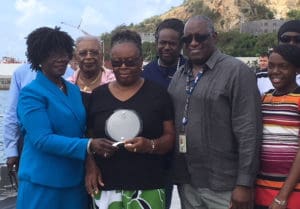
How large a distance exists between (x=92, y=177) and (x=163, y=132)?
0.49 metres

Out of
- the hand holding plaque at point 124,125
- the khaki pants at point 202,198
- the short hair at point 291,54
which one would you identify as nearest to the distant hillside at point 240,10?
the khaki pants at point 202,198

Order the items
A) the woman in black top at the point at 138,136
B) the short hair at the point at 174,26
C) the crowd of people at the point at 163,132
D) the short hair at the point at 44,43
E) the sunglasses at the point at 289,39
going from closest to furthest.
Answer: the crowd of people at the point at 163,132 < the woman in black top at the point at 138,136 < the short hair at the point at 44,43 < the sunglasses at the point at 289,39 < the short hair at the point at 174,26

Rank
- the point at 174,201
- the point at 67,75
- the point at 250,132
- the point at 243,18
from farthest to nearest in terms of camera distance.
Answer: the point at 243,18 < the point at 174,201 < the point at 67,75 < the point at 250,132

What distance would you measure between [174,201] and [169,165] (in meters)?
2.18

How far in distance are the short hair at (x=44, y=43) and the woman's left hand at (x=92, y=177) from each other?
25.9 inches

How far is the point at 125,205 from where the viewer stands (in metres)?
3.51

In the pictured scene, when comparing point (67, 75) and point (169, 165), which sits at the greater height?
point (67, 75)

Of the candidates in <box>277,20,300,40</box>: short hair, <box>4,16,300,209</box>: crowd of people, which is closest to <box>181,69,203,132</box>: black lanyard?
<box>4,16,300,209</box>: crowd of people

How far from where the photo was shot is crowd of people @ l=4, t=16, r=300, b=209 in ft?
11.1

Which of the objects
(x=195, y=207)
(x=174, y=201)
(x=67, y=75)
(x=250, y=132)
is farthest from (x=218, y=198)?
(x=174, y=201)

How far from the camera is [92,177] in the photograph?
11.8 ft

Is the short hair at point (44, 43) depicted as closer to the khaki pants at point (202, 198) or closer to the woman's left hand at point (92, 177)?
the woman's left hand at point (92, 177)

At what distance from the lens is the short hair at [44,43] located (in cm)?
364

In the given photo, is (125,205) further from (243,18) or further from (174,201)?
(243,18)
